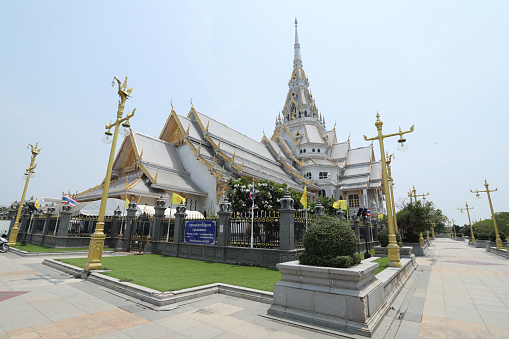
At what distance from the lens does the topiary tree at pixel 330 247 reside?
4.62 m

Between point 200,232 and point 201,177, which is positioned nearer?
point 200,232

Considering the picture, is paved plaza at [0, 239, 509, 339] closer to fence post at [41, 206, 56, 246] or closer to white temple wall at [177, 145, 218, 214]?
fence post at [41, 206, 56, 246]

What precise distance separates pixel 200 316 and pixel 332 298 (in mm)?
2513

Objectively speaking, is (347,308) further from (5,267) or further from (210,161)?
(210,161)

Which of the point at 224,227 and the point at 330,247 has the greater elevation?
the point at 224,227

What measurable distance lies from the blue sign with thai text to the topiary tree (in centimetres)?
784

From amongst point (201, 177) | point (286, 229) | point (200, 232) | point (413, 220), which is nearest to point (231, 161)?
point (201, 177)

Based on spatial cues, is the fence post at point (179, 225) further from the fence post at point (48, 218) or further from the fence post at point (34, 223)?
the fence post at point (34, 223)

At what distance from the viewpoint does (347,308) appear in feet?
13.4

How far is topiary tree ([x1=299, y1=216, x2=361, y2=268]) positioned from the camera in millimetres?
4617

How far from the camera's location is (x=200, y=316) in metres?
4.85

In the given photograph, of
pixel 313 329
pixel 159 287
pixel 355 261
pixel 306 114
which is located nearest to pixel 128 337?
pixel 159 287

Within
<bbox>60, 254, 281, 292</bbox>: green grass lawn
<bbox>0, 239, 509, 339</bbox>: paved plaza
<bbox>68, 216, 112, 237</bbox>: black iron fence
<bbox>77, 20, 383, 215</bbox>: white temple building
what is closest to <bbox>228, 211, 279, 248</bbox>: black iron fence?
<bbox>60, 254, 281, 292</bbox>: green grass lawn

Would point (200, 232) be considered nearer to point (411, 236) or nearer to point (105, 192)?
point (105, 192)
